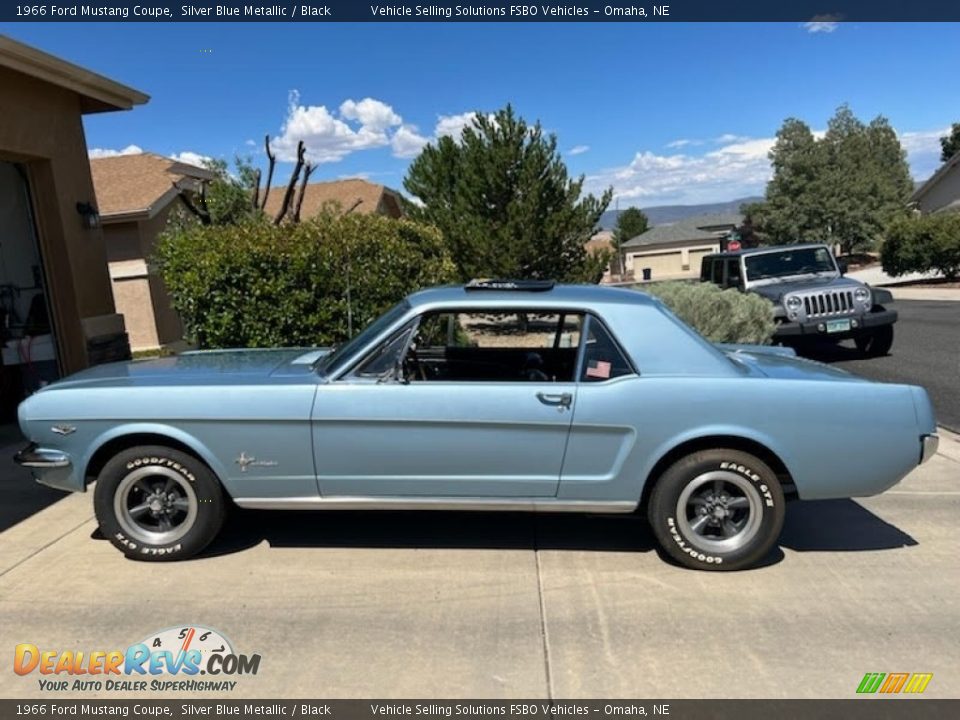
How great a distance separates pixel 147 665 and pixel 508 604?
164 cm

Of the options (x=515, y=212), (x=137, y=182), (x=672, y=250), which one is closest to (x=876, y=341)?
(x=515, y=212)

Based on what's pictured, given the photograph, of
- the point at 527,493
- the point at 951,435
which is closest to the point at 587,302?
the point at 527,493

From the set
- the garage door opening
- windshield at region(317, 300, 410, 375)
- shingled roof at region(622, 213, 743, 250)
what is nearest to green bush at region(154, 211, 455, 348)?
the garage door opening

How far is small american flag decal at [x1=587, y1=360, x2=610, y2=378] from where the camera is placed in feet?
12.2

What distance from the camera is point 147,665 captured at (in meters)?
2.96

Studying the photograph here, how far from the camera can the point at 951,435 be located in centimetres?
625

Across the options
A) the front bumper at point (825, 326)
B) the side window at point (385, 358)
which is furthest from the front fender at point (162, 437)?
the front bumper at point (825, 326)

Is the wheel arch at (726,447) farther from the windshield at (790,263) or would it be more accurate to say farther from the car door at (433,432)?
the windshield at (790,263)

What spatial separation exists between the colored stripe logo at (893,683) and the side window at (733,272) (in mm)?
9455

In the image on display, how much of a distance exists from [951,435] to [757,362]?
3.37m

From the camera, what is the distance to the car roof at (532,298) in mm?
3863

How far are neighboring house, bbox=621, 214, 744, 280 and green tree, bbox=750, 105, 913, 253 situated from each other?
11042mm

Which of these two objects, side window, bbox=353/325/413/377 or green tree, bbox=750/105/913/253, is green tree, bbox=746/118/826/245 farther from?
side window, bbox=353/325/413/377
